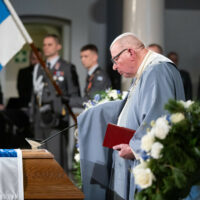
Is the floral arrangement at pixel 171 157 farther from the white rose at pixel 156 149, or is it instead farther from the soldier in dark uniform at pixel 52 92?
the soldier in dark uniform at pixel 52 92

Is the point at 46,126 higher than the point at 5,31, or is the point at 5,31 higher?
the point at 5,31

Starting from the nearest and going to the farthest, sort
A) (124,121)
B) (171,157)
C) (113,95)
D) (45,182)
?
(171,157), (45,182), (124,121), (113,95)

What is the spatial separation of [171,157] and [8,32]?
4.23m

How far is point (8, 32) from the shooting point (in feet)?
21.5

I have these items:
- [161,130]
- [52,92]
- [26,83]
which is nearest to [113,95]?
[52,92]

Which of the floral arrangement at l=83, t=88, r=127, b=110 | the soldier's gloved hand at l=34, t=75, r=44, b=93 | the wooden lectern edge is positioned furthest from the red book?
the soldier's gloved hand at l=34, t=75, r=44, b=93

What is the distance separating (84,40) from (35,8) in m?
1.16

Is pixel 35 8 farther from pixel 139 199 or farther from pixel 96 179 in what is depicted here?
pixel 139 199

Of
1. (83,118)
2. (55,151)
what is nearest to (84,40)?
(55,151)

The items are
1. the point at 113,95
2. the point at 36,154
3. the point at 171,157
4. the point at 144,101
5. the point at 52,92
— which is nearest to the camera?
the point at 171,157

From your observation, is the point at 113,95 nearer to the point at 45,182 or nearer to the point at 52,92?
the point at 45,182

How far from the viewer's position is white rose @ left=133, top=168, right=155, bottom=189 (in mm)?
2734

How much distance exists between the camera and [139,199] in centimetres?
283

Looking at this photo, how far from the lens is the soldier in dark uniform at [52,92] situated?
7.71m
